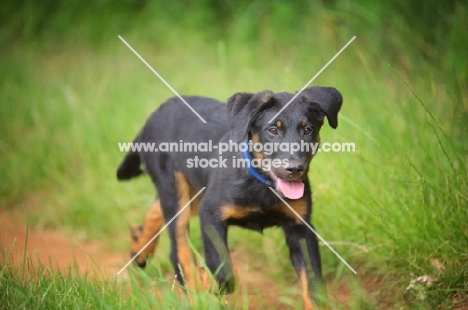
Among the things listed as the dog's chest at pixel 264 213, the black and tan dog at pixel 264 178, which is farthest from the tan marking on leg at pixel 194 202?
the dog's chest at pixel 264 213

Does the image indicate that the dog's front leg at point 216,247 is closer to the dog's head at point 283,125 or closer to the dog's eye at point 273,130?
the dog's head at point 283,125

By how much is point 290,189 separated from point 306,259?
0.49 metres

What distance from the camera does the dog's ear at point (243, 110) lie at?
14.4 feet

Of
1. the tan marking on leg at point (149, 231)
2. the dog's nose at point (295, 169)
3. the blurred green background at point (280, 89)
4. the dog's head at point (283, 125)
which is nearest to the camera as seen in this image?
the dog's nose at point (295, 169)

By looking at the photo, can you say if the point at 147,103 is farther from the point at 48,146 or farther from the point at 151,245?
the point at 151,245

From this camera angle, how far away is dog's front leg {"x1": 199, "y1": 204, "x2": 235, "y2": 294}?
4.57m

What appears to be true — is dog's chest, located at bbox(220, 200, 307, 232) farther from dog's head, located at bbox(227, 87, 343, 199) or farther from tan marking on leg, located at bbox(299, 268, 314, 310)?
tan marking on leg, located at bbox(299, 268, 314, 310)

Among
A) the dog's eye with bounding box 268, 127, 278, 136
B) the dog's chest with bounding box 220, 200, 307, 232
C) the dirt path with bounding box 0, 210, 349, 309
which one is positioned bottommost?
the dirt path with bounding box 0, 210, 349, 309

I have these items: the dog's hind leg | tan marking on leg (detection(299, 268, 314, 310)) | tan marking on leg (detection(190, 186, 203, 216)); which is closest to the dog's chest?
tan marking on leg (detection(299, 268, 314, 310))

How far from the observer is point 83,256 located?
6133mm

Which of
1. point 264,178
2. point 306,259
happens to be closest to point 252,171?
point 264,178

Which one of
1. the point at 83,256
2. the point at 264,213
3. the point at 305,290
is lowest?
the point at 83,256

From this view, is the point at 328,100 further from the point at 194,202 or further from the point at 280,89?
the point at 280,89

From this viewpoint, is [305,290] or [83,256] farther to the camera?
[83,256]
